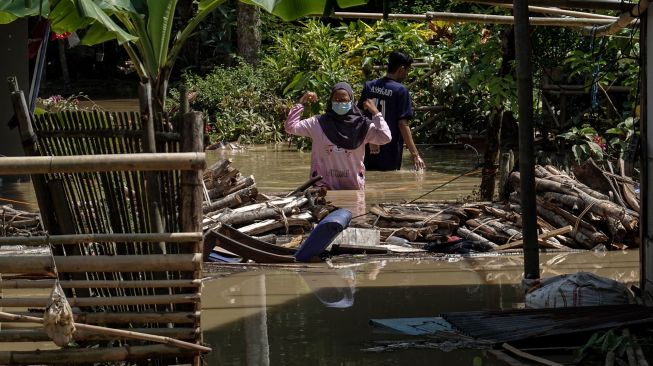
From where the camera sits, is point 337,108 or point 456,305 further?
point 337,108

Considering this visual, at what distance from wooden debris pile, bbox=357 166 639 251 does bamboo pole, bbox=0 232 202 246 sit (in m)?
4.82

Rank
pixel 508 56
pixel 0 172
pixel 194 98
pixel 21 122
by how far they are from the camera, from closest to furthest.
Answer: pixel 0 172
pixel 21 122
pixel 508 56
pixel 194 98

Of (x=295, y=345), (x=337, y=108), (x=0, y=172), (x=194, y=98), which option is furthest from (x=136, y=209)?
(x=194, y=98)

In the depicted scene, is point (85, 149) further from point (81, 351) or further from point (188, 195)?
point (81, 351)

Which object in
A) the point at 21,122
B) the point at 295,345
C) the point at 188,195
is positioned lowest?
the point at 295,345

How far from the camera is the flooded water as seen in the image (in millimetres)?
6402

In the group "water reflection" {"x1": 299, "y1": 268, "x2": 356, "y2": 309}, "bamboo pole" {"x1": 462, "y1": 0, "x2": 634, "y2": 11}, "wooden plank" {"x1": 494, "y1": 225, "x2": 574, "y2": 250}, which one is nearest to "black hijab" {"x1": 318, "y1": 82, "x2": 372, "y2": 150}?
"wooden plank" {"x1": 494, "y1": 225, "x2": 574, "y2": 250}

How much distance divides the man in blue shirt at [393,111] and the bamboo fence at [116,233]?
20.6 ft

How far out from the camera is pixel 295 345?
6.64 metres

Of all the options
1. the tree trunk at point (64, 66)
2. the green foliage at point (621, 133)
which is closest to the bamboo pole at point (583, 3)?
the green foliage at point (621, 133)

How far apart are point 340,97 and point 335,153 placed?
573 mm

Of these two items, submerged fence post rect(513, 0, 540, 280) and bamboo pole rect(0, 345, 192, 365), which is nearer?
bamboo pole rect(0, 345, 192, 365)

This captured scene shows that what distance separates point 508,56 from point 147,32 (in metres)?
4.28

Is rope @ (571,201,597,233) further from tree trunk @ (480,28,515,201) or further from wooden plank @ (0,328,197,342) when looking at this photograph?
wooden plank @ (0,328,197,342)
